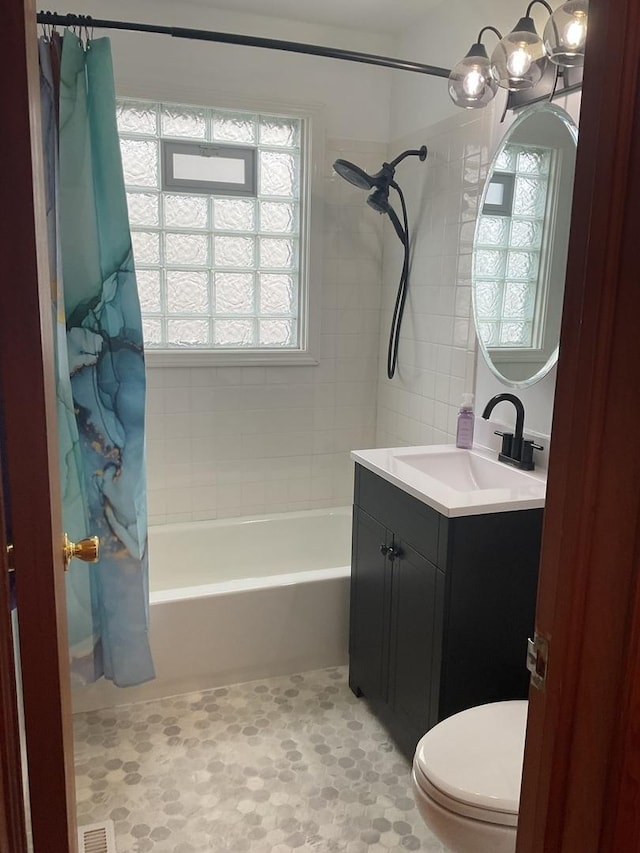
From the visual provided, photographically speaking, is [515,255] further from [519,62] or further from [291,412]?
[291,412]

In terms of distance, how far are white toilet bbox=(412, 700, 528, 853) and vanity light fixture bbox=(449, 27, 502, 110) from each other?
1754 millimetres

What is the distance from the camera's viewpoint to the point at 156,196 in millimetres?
Answer: 2904

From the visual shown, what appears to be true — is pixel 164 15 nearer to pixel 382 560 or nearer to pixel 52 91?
pixel 52 91

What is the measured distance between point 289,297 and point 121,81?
3.64 feet

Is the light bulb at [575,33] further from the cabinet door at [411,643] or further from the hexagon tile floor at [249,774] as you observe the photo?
the hexagon tile floor at [249,774]

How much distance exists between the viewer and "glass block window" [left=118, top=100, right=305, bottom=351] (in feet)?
9.46

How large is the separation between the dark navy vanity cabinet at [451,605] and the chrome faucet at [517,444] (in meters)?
0.29

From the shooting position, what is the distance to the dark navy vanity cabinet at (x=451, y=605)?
184 centimetres

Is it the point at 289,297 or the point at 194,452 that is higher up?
the point at 289,297

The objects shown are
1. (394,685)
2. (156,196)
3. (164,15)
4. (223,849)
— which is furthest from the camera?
(156,196)

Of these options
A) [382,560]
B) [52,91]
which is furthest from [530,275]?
[52,91]

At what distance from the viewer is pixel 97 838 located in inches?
70.4

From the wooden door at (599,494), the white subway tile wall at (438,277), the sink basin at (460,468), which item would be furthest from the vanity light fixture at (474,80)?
the wooden door at (599,494)

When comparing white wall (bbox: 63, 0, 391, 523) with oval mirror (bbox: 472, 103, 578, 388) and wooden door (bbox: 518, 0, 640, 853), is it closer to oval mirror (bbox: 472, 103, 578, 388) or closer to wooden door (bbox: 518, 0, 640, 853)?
oval mirror (bbox: 472, 103, 578, 388)
